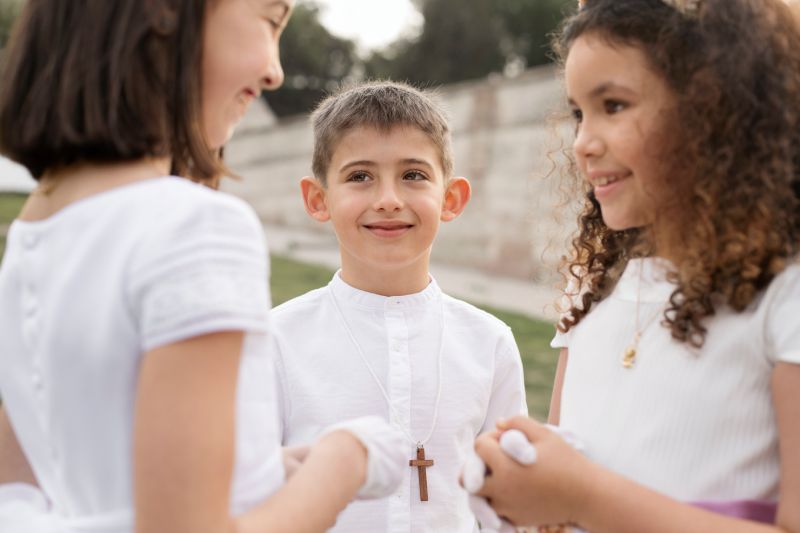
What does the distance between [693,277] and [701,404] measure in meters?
0.24

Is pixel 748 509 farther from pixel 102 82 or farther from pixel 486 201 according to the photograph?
pixel 486 201

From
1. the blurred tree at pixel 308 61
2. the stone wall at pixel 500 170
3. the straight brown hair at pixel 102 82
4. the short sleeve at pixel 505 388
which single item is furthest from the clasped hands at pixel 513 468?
the blurred tree at pixel 308 61

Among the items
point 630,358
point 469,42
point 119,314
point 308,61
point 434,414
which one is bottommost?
point 434,414

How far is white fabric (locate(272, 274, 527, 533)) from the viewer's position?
2225mm

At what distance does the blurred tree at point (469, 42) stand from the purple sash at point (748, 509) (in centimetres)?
2811

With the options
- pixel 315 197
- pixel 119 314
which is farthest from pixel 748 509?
pixel 315 197

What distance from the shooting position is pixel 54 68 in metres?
1.30

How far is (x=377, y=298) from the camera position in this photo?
2.41 meters

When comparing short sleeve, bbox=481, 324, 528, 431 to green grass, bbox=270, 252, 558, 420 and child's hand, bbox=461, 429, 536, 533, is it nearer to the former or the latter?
child's hand, bbox=461, 429, 536, 533

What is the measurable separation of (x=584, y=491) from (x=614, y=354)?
35cm

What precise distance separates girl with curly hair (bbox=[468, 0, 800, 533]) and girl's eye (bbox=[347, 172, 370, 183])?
860mm

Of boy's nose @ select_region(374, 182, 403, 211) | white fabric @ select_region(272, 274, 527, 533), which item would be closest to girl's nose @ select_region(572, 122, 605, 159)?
boy's nose @ select_region(374, 182, 403, 211)

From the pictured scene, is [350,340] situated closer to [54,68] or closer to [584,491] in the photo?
[584,491]

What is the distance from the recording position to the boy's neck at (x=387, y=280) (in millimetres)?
2441
